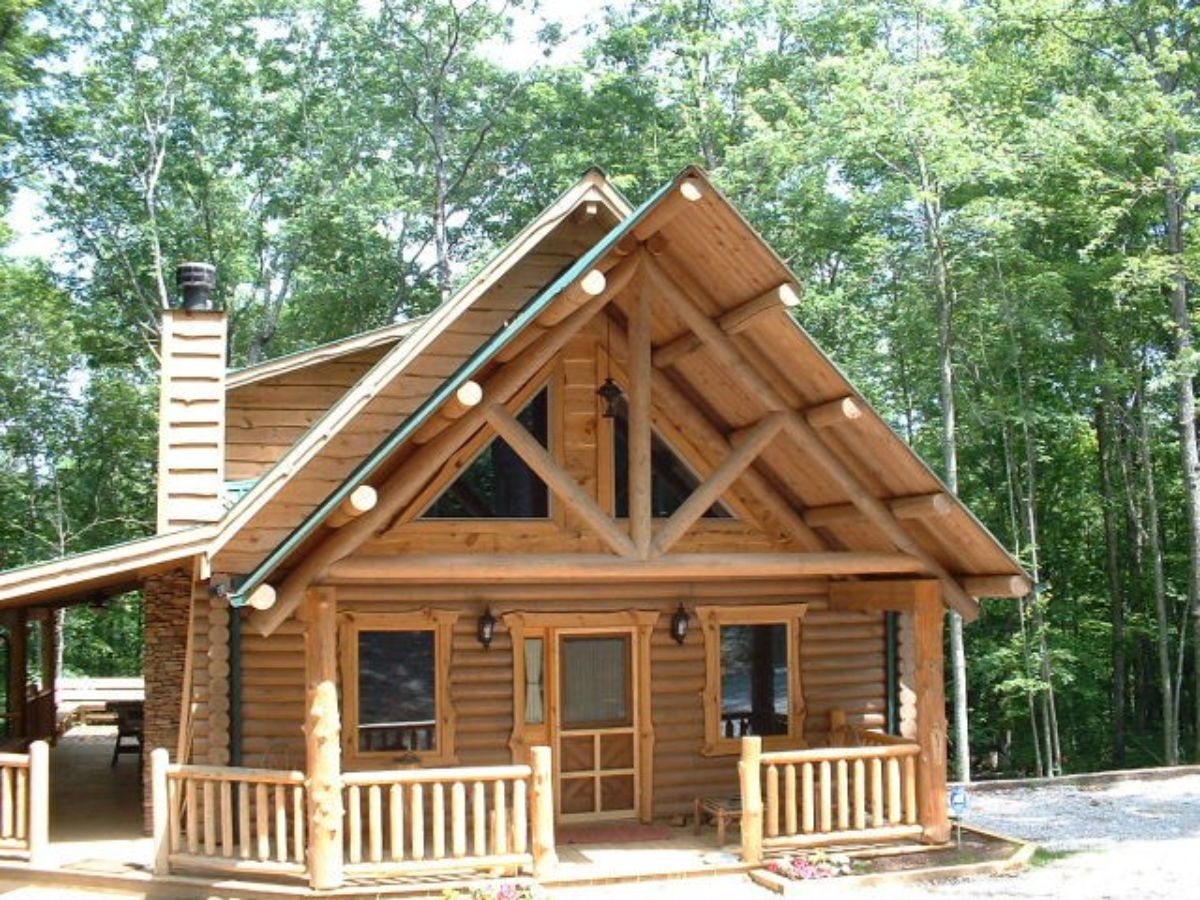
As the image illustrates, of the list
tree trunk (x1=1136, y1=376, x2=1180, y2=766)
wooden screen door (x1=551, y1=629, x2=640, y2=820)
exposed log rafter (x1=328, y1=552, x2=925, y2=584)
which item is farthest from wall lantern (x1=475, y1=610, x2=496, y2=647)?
tree trunk (x1=1136, y1=376, x2=1180, y2=766)

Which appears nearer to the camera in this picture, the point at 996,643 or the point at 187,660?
the point at 187,660

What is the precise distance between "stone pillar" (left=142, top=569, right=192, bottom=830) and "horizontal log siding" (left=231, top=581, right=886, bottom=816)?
1.64m

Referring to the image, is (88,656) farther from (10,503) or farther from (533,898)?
(533,898)

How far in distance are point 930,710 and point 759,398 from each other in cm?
313

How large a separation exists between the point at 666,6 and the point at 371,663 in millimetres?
22925

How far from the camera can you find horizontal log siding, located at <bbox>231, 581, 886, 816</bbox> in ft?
36.8

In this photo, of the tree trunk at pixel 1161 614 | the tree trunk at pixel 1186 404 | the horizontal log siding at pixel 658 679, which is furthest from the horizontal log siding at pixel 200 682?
the tree trunk at pixel 1161 614

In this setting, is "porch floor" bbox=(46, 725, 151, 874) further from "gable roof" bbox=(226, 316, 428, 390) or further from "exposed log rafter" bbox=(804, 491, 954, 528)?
"exposed log rafter" bbox=(804, 491, 954, 528)

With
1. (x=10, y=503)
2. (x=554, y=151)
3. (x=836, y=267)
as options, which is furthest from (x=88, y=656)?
(x=836, y=267)

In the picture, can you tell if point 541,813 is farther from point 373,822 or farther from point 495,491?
point 495,491

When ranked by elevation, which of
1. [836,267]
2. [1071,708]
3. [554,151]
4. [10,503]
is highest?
[554,151]

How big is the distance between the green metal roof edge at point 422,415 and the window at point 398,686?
7.95 ft

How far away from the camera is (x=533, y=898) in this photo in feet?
29.8

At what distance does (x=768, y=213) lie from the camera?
27203 mm
